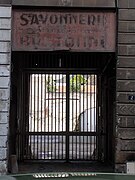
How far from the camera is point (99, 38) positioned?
1134 cm

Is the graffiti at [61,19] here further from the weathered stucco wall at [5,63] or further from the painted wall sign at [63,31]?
the weathered stucco wall at [5,63]

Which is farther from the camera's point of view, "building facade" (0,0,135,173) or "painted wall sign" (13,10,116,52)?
"painted wall sign" (13,10,116,52)

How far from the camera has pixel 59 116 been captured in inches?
565

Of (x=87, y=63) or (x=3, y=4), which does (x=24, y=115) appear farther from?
(x=3, y=4)

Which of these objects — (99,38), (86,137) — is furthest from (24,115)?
(99,38)

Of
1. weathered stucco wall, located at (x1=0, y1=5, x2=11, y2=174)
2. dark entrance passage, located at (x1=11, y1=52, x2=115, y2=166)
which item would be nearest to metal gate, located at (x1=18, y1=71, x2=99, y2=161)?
dark entrance passage, located at (x1=11, y1=52, x2=115, y2=166)

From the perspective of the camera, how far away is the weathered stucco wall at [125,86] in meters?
11.1

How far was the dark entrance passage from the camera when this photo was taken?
46.8 ft

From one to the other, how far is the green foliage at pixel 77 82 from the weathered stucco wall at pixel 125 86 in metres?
3.21

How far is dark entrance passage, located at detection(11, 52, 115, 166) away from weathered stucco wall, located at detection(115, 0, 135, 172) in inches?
117

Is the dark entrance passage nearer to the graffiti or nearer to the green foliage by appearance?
the green foliage

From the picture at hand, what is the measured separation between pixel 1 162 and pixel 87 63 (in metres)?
4.83

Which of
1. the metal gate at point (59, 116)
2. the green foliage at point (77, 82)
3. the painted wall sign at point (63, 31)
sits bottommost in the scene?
the metal gate at point (59, 116)

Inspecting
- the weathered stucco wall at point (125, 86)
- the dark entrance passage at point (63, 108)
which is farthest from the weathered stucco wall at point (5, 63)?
the dark entrance passage at point (63, 108)
